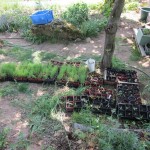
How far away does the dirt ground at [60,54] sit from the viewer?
4.36 meters

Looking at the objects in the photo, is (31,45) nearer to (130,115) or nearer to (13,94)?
(13,94)

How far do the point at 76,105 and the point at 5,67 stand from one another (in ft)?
7.13

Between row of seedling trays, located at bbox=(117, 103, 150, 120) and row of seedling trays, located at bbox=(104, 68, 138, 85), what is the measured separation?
91 cm

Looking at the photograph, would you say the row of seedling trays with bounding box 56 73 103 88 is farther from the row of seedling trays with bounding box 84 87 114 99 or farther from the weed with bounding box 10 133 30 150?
the weed with bounding box 10 133 30 150

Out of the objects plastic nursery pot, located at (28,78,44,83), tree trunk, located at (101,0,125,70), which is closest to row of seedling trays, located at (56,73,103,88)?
plastic nursery pot, located at (28,78,44,83)

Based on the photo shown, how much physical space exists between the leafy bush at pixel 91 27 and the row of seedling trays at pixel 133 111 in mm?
3575

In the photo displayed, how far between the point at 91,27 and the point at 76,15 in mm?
849

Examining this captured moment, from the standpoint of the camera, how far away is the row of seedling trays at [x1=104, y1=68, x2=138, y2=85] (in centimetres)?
592

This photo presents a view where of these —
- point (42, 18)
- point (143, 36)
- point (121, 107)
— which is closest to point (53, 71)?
point (121, 107)

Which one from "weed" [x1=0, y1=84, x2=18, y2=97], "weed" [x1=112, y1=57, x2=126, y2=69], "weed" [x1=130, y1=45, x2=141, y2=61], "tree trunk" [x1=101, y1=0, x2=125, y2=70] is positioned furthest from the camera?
"weed" [x1=130, y1=45, x2=141, y2=61]

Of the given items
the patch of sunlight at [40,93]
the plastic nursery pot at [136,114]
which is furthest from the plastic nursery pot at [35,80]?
the plastic nursery pot at [136,114]

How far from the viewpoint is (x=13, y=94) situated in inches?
220

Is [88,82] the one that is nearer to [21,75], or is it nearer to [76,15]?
[21,75]

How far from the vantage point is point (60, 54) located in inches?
287
